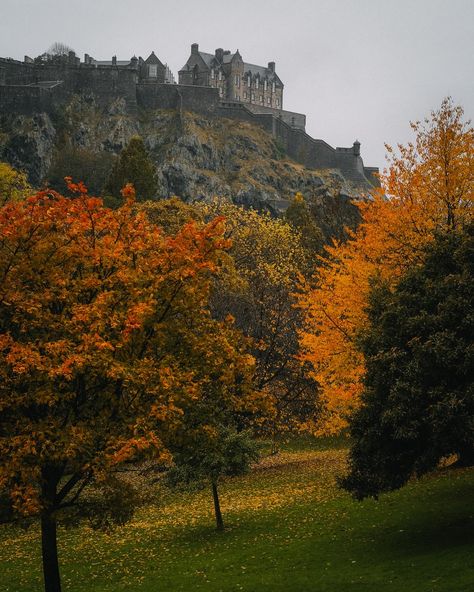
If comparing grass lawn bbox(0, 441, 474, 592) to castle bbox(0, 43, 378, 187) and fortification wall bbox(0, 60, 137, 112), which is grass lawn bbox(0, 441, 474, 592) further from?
fortification wall bbox(0, 60, 137, 112)

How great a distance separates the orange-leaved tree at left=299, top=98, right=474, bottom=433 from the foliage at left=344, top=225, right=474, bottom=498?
4.59m

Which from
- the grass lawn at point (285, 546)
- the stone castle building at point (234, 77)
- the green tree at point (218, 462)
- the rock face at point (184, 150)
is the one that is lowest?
the grass lawn at point (285, 546)

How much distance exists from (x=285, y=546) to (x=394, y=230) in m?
10.9

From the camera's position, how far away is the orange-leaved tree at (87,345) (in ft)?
50.4

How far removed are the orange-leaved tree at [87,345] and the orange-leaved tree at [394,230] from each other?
26.7 ft

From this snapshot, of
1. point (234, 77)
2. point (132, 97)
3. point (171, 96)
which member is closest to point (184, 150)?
point (171, 96)

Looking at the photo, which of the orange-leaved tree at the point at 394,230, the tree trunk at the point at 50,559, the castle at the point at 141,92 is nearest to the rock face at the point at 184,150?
the castle at the point at 141,92

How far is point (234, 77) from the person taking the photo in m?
161

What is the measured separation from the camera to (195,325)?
59.5 ft

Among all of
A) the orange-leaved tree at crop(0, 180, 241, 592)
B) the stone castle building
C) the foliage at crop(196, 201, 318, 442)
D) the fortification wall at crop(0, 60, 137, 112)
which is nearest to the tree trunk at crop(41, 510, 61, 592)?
the orange-leaved tree at crop(0, 180, 241, 592)

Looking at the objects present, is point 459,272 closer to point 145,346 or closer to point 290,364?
point 145,346

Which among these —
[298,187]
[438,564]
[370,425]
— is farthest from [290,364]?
[298,187]

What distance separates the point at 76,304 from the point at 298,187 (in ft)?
382

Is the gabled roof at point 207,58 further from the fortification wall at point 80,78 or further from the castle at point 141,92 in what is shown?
the fortification wall at point 80,78
